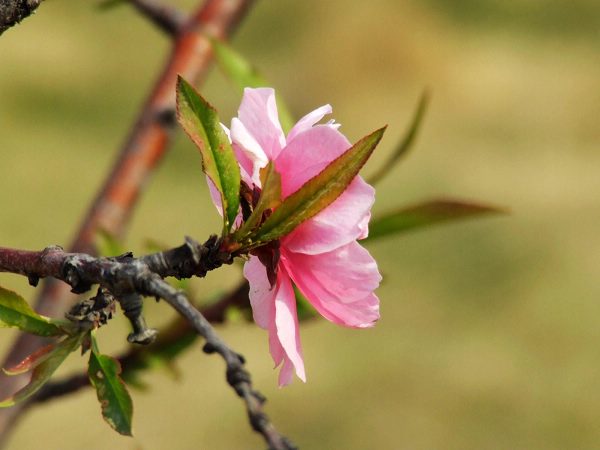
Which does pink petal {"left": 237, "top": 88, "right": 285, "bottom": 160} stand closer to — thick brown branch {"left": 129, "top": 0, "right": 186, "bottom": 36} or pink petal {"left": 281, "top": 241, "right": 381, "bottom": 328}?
pink petal {"left": 281, "top": 241, "right": 381, "bottom": 328}

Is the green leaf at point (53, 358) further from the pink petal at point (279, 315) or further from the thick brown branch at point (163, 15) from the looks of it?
the thick brown branch at point (163, 15)

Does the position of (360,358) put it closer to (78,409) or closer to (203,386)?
(203,386)

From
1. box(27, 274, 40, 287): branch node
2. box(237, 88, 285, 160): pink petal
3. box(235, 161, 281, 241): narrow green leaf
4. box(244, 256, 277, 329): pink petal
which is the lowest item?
box(27, 274, 40, 287): branch node

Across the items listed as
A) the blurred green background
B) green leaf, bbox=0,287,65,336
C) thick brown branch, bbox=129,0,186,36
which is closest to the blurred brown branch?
thick brown branch, bbox=129,0,186,36

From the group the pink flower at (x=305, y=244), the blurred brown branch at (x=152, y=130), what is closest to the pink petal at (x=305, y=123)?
the pink flower at (x=305, y=244)

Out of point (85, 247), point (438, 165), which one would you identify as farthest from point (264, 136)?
point (438, 165)

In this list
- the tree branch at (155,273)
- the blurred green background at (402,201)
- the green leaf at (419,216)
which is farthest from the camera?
the blurred green background at (402,201)
